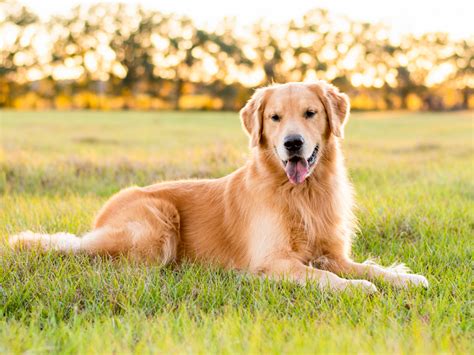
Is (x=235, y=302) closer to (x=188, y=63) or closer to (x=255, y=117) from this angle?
(x=255, y=117)

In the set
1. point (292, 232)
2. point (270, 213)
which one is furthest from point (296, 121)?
point (292, 232)

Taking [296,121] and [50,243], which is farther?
[50,243]

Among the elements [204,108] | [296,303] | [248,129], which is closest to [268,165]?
[248,129]

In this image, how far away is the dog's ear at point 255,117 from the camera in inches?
175

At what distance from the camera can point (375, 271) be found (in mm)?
4023

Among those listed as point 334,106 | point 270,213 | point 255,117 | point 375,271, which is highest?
point 334,106

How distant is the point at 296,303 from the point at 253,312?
0.29 metres

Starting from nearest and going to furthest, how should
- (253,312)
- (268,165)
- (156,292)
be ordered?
1. (253,312)
2. (156,292)
3. (268,165)

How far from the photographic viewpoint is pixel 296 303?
3.44 meters

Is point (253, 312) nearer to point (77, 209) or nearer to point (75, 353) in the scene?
point (75, 353)

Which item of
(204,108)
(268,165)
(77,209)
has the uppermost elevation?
(268,165)

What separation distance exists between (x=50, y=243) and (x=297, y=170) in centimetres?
197

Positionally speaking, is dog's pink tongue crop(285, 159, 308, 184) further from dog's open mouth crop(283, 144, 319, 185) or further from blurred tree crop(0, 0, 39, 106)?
blurred tree crop(0, 0, 39, 106)

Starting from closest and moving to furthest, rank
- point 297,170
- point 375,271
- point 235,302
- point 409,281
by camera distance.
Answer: point 235,302
point 409,281
point 375,271
point 297,170
